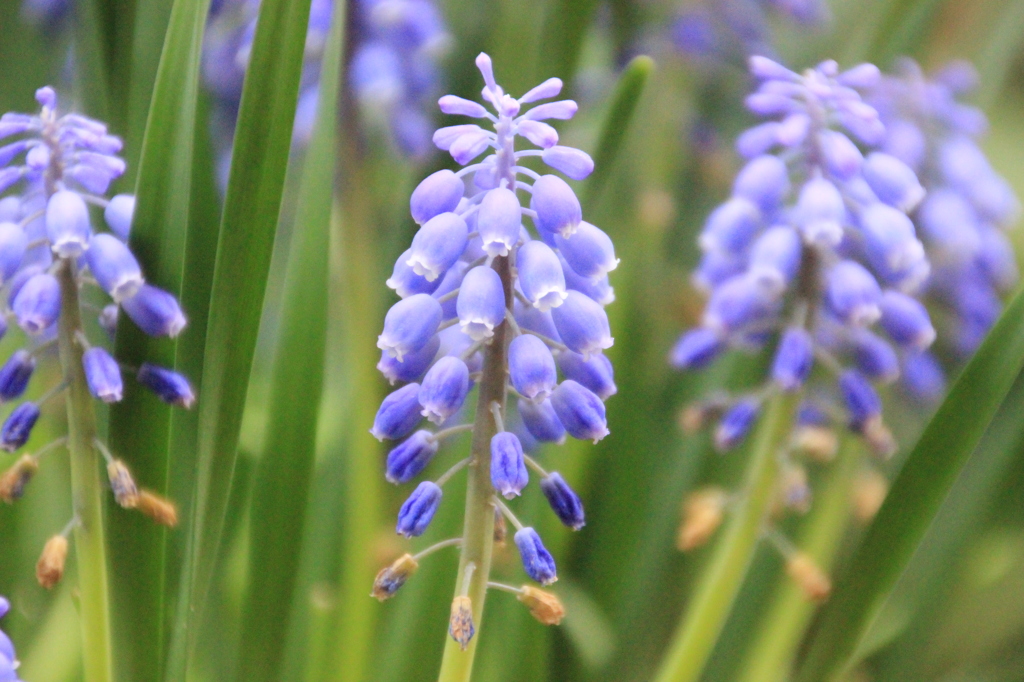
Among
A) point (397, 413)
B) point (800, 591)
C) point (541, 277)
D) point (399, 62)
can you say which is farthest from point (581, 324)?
point (800, 591)

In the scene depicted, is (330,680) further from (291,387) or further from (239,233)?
(239,233)

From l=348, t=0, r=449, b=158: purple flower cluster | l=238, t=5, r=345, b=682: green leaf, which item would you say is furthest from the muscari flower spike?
l=348, t=0, r=449, b=158: purple flower cluster

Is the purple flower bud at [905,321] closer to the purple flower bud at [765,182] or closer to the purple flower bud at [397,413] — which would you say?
the purple flower bud at [765,182]

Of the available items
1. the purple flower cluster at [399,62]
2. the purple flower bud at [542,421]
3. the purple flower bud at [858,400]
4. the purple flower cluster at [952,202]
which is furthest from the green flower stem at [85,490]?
the purple flower cluster at [952,202]

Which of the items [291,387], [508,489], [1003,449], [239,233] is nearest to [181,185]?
[239,233]

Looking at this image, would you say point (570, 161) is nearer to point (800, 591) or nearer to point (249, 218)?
point (249, 218)

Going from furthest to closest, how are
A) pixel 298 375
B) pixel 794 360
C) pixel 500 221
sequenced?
pixel 794 360, pixel 298 375, pixel 500 221
